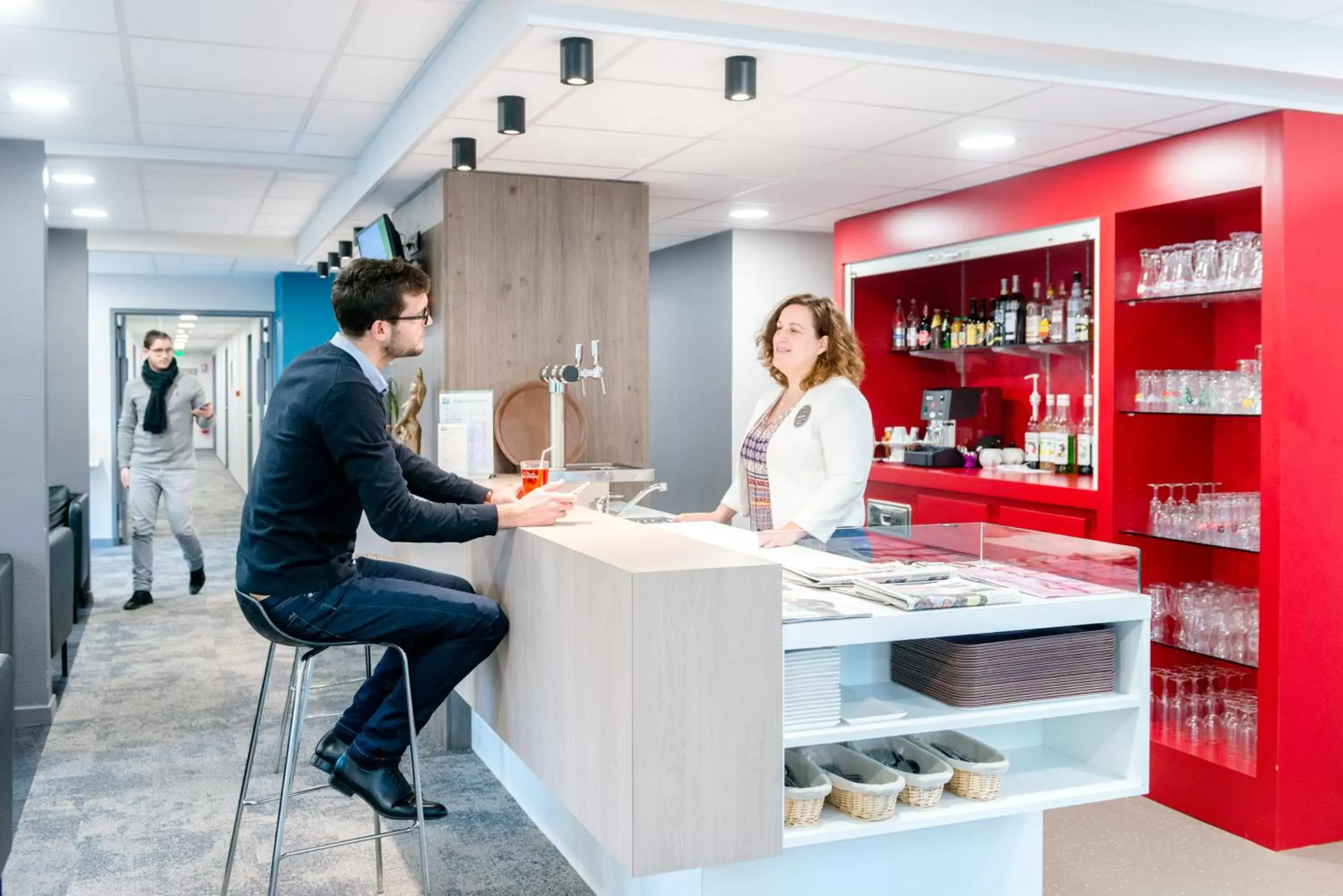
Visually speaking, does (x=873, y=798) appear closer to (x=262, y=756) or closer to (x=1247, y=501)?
(x=1247, y=501)

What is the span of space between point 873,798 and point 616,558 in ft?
2.25

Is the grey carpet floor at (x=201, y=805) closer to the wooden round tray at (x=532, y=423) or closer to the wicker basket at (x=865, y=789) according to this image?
the wicker basket at (x=865, y=789)

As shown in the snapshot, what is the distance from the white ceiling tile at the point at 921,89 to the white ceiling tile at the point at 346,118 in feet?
6.02

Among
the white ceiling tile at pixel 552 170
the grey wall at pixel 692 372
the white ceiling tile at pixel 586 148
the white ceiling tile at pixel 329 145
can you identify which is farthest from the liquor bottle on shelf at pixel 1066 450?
the white ceiling tile at pixel 329 145

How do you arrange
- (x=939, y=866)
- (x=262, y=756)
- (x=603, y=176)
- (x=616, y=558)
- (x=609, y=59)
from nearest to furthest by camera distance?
(x=616, y=558) → (x=939, y=866) → (x=609, y=59) → (x=262, y=756) → (x=603, y=176)

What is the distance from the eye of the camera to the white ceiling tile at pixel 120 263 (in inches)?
350

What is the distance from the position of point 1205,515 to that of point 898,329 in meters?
2.32

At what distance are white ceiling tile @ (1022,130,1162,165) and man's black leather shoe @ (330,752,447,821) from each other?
327 cm

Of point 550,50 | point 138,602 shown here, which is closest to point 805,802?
point 550,50

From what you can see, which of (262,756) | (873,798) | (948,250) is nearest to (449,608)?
(873,798)

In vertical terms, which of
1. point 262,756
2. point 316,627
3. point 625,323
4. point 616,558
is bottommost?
point 262,756

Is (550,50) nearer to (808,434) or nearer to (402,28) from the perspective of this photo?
(402,28)

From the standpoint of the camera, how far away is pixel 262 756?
4305 mm

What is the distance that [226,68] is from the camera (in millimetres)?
3949
